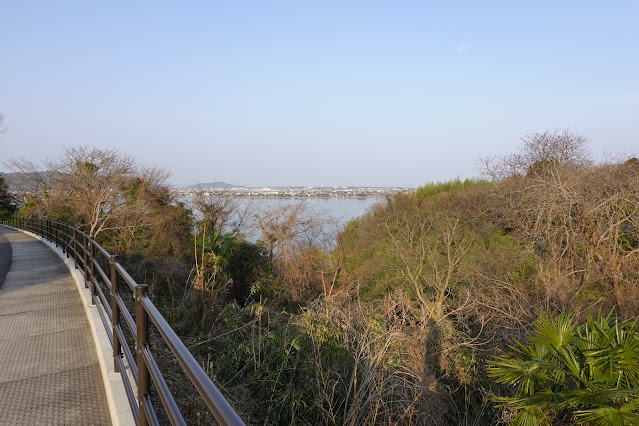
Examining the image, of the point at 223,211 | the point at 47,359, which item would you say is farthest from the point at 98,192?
the point at 47,359

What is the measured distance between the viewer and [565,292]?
11.2 metres

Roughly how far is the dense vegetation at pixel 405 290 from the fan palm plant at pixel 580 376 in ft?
0.08

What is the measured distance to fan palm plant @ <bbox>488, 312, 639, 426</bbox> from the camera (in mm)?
4336

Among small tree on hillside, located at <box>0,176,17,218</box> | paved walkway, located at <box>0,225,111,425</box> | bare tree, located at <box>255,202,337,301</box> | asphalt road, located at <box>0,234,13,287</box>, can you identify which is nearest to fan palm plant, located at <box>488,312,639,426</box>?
paved walkway, located at <box>0,225,111,425</box>

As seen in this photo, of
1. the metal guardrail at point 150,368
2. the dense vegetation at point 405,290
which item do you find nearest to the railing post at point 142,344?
the metal guardrail at point 150,368

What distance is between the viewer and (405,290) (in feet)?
47.5

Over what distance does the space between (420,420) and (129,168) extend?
19415 mm

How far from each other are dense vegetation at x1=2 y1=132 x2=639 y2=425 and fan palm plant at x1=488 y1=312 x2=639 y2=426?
0.03 meters

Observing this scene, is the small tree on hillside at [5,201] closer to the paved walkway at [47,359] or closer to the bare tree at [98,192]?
the bare tree at [98,192]

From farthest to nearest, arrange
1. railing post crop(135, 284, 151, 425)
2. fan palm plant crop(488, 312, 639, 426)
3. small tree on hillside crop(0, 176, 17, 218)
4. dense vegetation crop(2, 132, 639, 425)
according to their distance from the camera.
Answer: small tree on hillside crop(0, 176, 17, 218) → dense vegetation crop(2, 132, 639, 425) → fan palm plant crop(488, 312, 639, 426) → railing post crop(135, 284, 151, 425)

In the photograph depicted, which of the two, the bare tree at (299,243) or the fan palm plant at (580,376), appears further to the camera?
the bare tree at (299,243)

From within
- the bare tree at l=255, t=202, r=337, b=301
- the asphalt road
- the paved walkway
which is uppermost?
the paved walkway

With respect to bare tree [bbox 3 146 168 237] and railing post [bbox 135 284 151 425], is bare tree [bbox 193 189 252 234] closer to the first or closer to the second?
bare tree [bbox 3 146 168 237]

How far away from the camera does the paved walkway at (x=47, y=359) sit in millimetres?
2826
